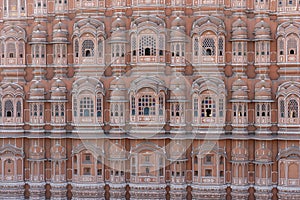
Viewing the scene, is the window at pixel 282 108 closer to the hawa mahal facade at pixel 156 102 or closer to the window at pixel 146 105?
the hawa mahal facade at pixel 156 102

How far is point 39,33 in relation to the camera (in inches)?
1126

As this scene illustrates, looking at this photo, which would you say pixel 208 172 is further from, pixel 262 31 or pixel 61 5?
pixel 61 5

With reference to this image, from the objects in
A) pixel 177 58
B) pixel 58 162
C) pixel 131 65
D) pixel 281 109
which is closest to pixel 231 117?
pixel 281 109

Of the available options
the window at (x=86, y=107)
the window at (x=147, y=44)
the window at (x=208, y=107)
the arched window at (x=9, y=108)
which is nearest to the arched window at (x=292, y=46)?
the window at (x=208, y=107)

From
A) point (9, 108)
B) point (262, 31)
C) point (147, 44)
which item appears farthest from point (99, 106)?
point (262, 31)

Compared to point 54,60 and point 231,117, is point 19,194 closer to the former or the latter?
point 54,60

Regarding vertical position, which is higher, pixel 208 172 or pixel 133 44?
pixel 133 44

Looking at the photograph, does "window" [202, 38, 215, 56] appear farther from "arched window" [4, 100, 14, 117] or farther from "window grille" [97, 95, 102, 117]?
"arched window" [4, 100, 14, 117]

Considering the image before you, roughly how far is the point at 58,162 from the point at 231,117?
10.9 meters

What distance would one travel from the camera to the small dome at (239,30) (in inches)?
1077

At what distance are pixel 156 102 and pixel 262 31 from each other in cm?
747

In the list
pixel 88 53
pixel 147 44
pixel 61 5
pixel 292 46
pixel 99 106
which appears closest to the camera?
pixel 292 46

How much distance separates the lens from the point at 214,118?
27531 mm

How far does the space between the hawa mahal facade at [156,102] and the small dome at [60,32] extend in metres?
0.07
